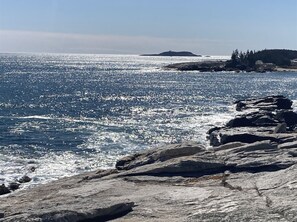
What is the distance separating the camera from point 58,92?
135 m

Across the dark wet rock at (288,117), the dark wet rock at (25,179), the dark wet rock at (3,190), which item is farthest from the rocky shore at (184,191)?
the dark wet rock at (288,117)

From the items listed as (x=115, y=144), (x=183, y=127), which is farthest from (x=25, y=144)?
(x=183, y=127)

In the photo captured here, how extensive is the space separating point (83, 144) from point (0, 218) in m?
38.9

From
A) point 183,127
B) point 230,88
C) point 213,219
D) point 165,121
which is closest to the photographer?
point 213,219

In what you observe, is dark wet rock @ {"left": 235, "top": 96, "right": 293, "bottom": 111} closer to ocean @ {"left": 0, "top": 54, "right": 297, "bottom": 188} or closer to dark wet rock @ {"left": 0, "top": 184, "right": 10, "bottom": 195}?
ocean @ {"left": 0, "top": 54, "right": 297, "bottom": 188}

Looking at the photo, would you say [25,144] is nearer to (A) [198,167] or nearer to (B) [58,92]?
(A) [198,167]

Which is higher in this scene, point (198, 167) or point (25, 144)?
point (198, 167)

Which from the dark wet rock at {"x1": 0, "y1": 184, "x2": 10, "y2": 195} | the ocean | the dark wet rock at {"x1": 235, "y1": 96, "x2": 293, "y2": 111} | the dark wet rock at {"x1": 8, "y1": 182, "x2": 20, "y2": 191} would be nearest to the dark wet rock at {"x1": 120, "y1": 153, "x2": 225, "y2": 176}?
the dark wet rock at {"x1": 0, "y1": 184, "x2": 10, "y2": 195}

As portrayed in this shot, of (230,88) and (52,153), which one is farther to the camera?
(230,88)

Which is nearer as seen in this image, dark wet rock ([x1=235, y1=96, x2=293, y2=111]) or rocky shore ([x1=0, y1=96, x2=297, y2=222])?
rocky shore ([x1=0, y1=96, x2=297, y2=222])

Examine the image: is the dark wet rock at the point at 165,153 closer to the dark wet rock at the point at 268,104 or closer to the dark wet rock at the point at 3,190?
the dark wet rock at the point at 3,190

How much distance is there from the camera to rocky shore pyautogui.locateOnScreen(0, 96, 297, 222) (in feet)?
71.4

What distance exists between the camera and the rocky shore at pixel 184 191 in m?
21.8

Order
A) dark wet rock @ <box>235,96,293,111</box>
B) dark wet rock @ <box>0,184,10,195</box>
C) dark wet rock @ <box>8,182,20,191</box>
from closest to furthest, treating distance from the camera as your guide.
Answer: dark wet rock @ <box>0,184,10,195</box>
dark wet rock @ <box>8,182,20,191</box>
dark wet rock @ <box>235,96,293,111</box>
